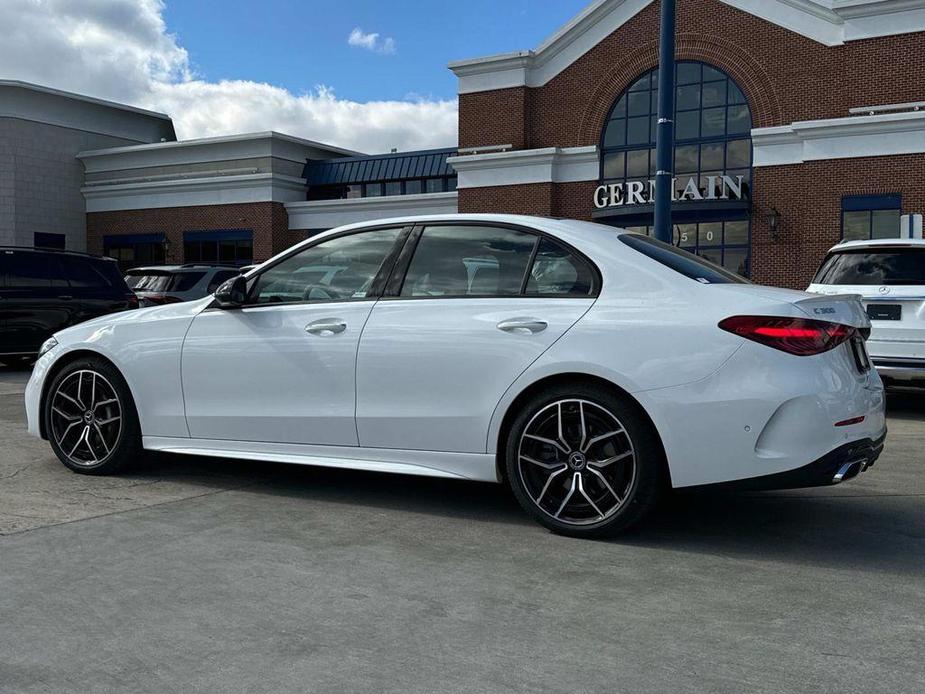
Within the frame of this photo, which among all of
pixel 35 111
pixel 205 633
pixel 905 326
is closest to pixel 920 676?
pixel 205 633

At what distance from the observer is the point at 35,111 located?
40.0 metres

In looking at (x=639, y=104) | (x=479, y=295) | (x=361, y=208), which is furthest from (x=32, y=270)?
(x=361, y=208)

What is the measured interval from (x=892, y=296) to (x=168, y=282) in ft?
37.4

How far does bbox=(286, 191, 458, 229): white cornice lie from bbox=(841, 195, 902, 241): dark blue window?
13556 millimetres

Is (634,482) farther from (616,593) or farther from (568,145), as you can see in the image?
(568,145)

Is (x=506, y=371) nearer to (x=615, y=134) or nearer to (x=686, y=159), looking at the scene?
(x=686, y=159)

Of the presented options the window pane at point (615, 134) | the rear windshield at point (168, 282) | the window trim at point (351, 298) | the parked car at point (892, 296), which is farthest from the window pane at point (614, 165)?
the window trim at point (351, 298)

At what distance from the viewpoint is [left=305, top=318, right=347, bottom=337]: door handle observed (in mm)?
4922

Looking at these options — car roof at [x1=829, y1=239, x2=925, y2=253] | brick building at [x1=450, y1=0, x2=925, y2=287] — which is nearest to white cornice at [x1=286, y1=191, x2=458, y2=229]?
brick building at [x1=450, y1=0, x2=925, y2=287]

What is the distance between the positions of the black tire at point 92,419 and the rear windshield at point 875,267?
7.10 m

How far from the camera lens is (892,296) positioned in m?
9.02

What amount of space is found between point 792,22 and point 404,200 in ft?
49.1

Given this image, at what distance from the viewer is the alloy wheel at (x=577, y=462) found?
13.9 feet

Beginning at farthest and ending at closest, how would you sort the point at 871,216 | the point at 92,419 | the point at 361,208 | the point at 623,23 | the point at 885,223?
the point at 361,208, the point at 623,23, the point at 871,216, the point at 885,223, the point at 92,419
